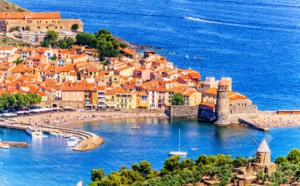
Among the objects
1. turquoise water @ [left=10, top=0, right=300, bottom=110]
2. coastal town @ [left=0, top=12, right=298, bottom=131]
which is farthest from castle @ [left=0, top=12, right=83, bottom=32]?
turquoise water @ [left=10, top=0, right=300, bottom=110]

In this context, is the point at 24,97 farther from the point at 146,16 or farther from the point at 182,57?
the point at 146,16

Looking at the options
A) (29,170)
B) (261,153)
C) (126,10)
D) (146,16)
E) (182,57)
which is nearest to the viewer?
(261,153)

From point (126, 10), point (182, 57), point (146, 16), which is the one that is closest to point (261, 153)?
point (182, 57)

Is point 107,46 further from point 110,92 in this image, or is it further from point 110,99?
point 110,99

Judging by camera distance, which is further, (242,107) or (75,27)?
(75,27)

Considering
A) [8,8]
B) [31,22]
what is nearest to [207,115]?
[31,22]

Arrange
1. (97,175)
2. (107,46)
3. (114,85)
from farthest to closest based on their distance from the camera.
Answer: (107,46) → (114,85) → (97,175)

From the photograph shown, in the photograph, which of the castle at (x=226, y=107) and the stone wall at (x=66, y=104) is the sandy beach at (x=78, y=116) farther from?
the castle at (x=226, y=107)

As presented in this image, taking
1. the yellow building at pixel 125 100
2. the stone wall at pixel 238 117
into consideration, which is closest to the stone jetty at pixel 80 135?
the yellow building at pixel 125 100
